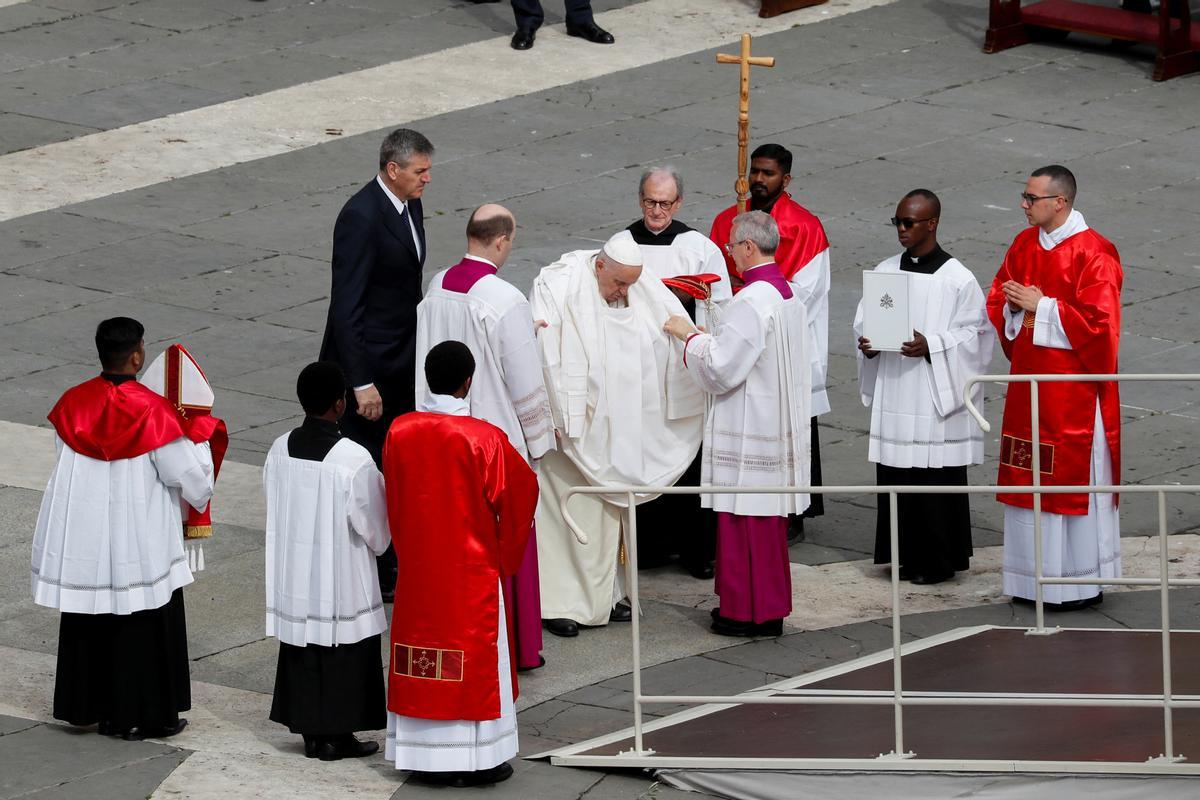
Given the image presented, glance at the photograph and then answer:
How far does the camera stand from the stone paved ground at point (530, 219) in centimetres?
798

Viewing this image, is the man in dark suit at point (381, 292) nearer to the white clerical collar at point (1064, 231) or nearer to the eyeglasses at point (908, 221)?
the eyeglasses at point (908, 221)

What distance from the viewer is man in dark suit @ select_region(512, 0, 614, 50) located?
1692 centimetres

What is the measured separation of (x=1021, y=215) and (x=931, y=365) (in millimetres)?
4992

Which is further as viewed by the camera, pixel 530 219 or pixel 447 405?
pixel 530 219

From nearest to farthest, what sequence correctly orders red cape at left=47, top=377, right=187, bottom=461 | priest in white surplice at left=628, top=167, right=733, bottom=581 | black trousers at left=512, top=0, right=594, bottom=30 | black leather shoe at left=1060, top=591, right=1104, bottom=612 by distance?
red cape at left=47, top=377, right=187, bottom=461, black leather shoe at left=1060, top=591, right=1104, bottom=612, priest in white surplice at left=628, top=167, right=733, bottom=581, black trousers at left=512, top=0, right=594, bottom=30

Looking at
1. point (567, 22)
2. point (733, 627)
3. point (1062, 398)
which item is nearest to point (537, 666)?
point (733, 627)

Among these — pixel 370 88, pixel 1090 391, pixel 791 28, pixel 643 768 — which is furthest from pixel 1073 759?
pixel 791 28

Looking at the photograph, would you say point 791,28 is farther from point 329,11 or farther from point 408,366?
point 408,366

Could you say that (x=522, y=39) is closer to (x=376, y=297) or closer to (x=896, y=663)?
(x=376, y=297)

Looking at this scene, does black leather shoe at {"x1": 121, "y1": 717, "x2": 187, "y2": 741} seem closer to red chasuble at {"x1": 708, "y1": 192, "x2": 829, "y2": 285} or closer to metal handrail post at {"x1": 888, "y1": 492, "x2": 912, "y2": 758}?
metal handrail post at {"x1": 888, "y1": 492, "x2": 912, "y2": 758}

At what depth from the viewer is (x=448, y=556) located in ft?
22.9

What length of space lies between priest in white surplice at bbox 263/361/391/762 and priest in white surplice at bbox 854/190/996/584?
8.92 ft

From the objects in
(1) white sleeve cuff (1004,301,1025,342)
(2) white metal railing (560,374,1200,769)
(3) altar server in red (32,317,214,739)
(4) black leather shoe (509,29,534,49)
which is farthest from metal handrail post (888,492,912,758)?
(4) black leather shoe (509,29,534,49)

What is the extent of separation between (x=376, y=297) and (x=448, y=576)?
2.11 meters
